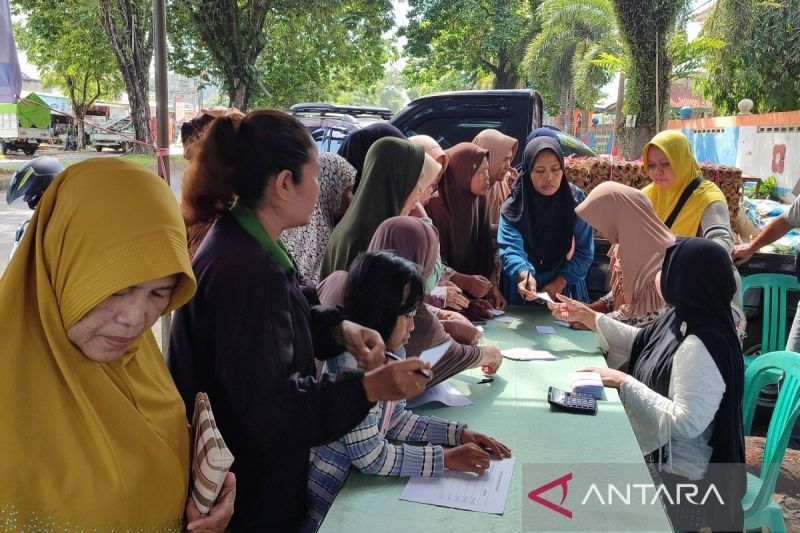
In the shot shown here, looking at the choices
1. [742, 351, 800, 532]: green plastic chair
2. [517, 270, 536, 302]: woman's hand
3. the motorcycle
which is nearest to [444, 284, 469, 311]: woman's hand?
[517, 270, 536, 302]: woman's hand

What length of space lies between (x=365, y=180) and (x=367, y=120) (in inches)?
248

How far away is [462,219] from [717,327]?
1629 millimetres

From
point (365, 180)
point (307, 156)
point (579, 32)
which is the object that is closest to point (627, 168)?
point (365, 180)

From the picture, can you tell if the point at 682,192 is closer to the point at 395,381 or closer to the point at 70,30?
the point at 395,381

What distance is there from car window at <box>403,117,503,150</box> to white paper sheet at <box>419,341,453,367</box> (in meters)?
3.79

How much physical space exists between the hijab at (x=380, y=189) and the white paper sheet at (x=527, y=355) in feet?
2.49

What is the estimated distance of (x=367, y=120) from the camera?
8.70 meters

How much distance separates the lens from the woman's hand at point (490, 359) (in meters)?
2.38

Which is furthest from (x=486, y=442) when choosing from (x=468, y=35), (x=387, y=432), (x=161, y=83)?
(x=468, y=35)

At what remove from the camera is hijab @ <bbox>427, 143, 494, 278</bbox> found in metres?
3.56

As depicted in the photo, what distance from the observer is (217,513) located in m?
1.32

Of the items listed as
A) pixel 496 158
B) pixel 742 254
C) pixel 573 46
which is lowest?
pixel 742 254

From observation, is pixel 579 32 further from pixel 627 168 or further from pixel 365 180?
pixel 365 180

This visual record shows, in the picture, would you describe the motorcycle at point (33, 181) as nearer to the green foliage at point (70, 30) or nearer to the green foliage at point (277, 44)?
the green foliage at point (277, 44)
